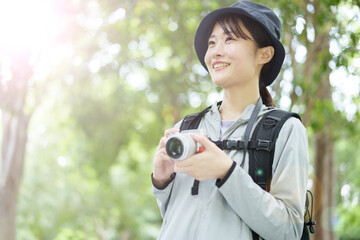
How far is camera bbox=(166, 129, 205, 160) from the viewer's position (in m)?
1.58

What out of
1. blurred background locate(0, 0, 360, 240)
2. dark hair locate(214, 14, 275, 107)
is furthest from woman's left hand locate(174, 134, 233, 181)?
blurred background locate(0, 0, 360, 240)

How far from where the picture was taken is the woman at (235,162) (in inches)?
64.6

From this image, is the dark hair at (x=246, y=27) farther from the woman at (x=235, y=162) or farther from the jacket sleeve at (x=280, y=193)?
the jacket sleeve at (x=280, y=193)

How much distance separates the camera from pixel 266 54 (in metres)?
2.11

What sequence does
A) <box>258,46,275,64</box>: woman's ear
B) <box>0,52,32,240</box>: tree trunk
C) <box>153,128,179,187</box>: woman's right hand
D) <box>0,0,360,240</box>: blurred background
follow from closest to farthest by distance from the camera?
<box>153,128,179,187</box>: woman's right hand, <box>258,46,275,64</box>: woman's ear, <box>0,0,360,240</box>: blurred background, <box>0,52,32,240</box>: tree trunk

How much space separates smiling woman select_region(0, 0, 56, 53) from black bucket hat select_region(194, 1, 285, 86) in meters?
4.90

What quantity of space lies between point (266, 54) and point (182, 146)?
2.54 feet

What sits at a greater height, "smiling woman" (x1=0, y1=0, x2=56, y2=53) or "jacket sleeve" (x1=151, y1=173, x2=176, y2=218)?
"smiling woman" (x1=0, y1=0, x2=56, y2=53)

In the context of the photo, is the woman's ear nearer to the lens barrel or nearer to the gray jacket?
the gray jacket

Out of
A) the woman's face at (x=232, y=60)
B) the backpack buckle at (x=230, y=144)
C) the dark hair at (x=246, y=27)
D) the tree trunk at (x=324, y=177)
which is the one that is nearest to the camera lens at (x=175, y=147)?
the backpack buckle at (x=230, y=144)

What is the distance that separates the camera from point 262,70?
222 centimetres

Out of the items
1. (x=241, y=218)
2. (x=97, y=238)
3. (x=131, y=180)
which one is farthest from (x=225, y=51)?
(x=97, y=238)

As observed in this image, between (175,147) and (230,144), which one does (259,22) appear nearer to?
(230,144)

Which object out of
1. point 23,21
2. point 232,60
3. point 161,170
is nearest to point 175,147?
point 161,170
